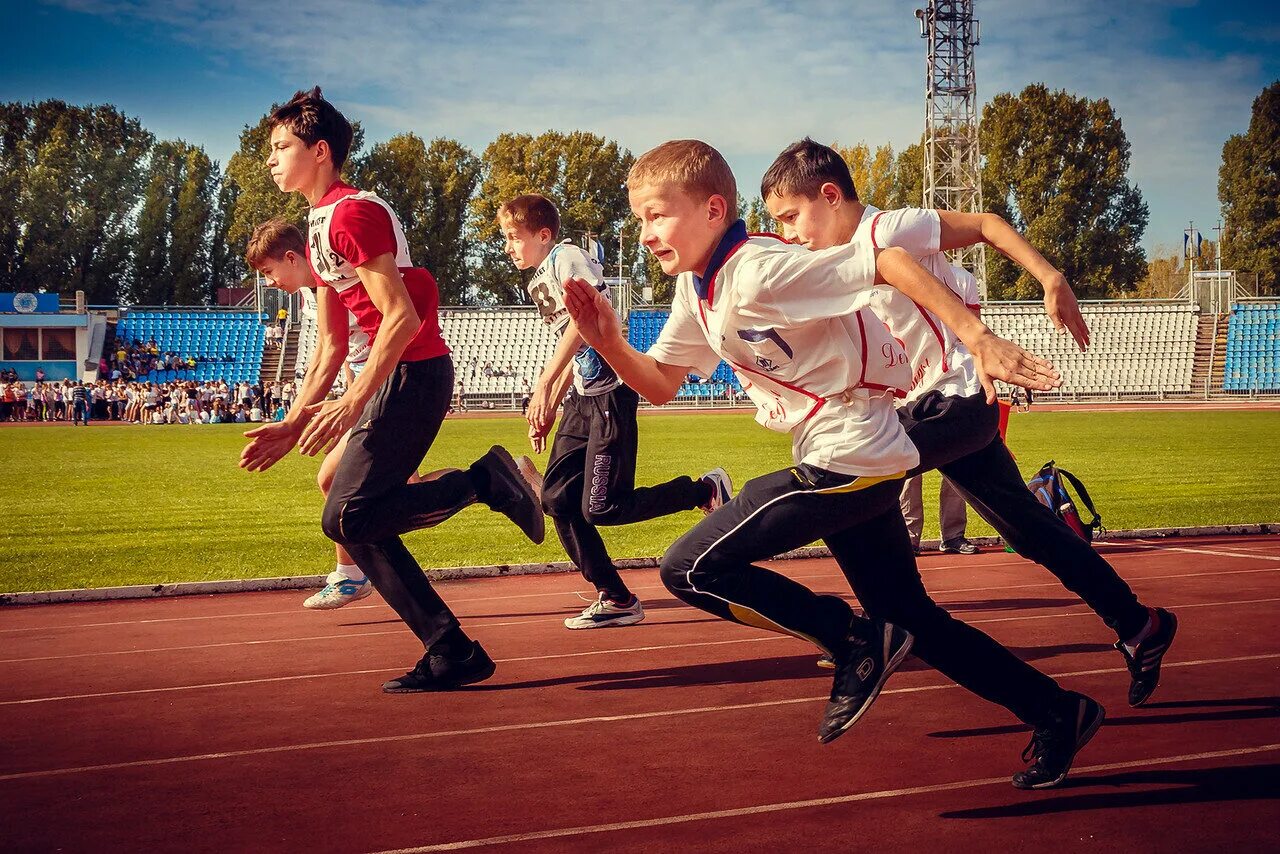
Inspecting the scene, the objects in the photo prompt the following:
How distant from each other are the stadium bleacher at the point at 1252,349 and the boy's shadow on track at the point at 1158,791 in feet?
173

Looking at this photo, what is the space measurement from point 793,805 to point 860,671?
0.47m

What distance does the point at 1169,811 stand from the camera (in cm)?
355

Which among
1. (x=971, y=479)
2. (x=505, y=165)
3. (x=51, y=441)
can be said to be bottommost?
(x=51, y=441)

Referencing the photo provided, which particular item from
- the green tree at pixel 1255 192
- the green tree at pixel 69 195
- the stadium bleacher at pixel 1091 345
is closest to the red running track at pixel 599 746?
the stadium bleacher at pixel 1091 345

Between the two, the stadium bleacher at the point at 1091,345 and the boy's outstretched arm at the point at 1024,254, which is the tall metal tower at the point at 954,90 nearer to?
the stadium bleacher at the point at 1091,345

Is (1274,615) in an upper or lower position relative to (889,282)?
lower

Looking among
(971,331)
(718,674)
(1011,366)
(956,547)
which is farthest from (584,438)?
(956,547)

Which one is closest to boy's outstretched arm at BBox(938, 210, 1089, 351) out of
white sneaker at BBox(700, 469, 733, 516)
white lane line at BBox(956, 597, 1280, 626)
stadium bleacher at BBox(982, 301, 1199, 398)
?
white lane line at BBox(956, 597, 1280, 626)

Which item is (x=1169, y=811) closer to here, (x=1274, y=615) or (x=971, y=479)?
(x=971, y=479)

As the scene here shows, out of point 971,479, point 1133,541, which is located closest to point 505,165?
point 1133,541

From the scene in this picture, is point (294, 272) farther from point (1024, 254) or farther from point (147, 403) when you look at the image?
point (147, 403)

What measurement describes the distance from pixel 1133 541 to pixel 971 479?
19.0 ft

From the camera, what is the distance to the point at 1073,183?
70250 mm

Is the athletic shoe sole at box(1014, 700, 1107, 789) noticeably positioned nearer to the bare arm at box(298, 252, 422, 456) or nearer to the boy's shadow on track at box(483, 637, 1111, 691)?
the boy's shadow on track at box(483, 637, 1111, 691)
